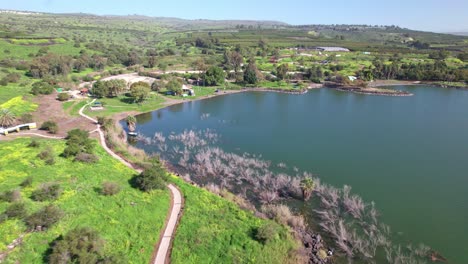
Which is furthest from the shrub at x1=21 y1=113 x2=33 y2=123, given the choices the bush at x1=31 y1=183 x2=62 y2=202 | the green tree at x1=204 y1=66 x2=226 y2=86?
the green tree at x1=204 y1=66 x2=226 y2=86

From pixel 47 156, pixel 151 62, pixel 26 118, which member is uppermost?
pixel 151 62

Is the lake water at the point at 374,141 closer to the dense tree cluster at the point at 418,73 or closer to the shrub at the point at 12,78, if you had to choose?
the dense tree cluster at the point at 418,73

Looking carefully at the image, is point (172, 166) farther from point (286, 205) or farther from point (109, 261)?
point (109, 261)

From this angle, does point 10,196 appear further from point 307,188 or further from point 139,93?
point 139,93

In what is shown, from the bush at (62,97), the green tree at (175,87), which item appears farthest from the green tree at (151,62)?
the bush at (62,97)

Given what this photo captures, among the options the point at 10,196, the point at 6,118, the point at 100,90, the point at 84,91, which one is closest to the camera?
the point at 10,196

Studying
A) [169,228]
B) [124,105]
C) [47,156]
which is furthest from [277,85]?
[169,228]

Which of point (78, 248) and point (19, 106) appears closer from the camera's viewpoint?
point (78, 248)

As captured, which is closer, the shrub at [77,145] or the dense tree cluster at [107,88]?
the shrub at [77,145]
